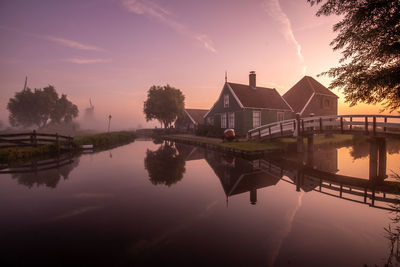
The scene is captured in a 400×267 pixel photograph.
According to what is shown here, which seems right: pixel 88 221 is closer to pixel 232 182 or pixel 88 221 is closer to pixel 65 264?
pixel 65 264

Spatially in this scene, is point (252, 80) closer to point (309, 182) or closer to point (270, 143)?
point (270, 143)

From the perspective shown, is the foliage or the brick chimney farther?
the foliage

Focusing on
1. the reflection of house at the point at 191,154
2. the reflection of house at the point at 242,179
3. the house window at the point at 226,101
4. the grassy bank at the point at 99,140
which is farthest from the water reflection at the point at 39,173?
the house window at the point at 226,101

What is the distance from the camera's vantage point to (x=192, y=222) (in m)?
4.87

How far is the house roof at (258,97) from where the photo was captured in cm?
2537

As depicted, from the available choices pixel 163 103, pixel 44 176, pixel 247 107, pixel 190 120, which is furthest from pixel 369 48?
pixel 163 103

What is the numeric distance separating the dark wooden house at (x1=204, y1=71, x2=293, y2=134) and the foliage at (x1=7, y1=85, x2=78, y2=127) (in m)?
51.7

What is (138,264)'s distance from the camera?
336cm

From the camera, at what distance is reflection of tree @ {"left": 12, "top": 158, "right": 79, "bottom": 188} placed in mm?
8188

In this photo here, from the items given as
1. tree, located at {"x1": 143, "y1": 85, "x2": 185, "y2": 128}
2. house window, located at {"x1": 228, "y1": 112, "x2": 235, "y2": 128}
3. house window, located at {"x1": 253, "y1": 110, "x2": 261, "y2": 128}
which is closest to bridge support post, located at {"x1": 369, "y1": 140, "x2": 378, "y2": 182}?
house window, located at {"x1": 253, "y1": 110, "x2": 261, "y2": 128}

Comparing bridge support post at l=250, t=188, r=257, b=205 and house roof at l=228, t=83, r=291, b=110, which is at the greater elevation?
house roof at l=228, t=83, r=291, b=110

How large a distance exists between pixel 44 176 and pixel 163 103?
37.1 metres

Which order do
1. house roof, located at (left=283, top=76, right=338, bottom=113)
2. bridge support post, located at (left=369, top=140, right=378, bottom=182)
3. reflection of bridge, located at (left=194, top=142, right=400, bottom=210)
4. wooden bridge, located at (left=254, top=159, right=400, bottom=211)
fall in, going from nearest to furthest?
1. wooden bridge, located at (left=254, top=159, right=400, bottom=211)
2. reflection of bridge, located at (left=194, top=142, right=400, bottom=210)
3. bridge support post, located at (left=369, top=140, right=378, bottom=182)
4. house roof, located at (left=283, top=76, right=338, bottom=113)

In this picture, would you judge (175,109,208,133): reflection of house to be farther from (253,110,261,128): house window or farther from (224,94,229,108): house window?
(253,110,261,128): house window
